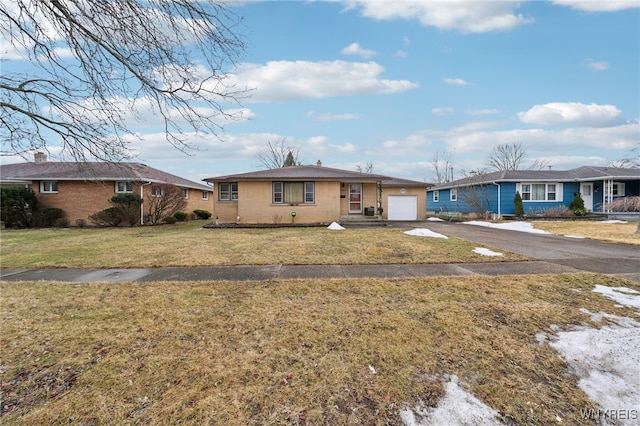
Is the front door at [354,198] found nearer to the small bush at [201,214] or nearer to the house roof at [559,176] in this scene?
the house roof at [559,176]

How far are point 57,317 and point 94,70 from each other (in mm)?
3342

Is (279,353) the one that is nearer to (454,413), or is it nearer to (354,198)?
(454,413)

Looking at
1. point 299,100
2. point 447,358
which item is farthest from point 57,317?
point 299,100

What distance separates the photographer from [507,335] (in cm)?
320

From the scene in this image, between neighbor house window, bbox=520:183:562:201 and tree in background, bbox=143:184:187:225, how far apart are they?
24548 millimetres

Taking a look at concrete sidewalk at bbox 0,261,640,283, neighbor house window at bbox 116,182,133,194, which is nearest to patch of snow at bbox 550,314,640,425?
concrete sidewalk at bbox 0,261,640,283

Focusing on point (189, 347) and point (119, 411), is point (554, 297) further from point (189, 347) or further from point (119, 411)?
point (119, 411)

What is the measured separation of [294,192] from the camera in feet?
54.9

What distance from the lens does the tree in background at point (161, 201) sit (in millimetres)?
18031

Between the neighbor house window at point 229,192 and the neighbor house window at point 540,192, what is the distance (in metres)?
20.7

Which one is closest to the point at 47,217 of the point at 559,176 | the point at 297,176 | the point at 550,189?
the point at 297,176

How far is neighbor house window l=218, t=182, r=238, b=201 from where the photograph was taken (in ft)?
57.2

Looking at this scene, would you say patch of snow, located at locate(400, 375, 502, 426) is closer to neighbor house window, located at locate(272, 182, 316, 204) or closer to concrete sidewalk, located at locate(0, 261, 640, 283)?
concrete sidewalk, located at locate(0, 261, 640, 283)

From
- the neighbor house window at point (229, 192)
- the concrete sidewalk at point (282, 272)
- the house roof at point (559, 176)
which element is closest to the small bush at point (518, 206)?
the house roof at point (559, 176)
